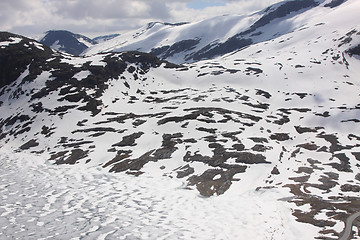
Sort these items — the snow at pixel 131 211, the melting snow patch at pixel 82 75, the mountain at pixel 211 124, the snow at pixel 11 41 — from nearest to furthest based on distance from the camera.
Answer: the snow at pixel 131 211 < the mountain at pixel 211 124 < the melting snow patch at pixel 82 75 < the snow at pixel 11 41

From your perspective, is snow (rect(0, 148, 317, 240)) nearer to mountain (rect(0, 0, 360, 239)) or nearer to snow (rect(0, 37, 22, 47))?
mountain (rect(0, 0, 360, 239))

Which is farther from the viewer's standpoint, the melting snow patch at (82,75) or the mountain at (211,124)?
the melting snow patch at (82,75)

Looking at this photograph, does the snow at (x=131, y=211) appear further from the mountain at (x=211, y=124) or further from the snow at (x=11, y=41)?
the snow at (x=11, y=41)

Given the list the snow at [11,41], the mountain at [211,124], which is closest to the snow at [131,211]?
the mountain at [211,124]

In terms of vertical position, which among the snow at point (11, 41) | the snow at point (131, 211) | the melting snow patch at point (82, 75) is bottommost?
the snow at point (131, 211)

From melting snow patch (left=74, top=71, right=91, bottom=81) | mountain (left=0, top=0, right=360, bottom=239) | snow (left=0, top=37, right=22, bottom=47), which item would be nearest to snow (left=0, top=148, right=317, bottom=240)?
mountain (left=0, top=0, right=360, bottom=239)

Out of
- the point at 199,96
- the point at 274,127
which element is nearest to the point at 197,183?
the point at 274,127
